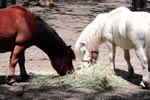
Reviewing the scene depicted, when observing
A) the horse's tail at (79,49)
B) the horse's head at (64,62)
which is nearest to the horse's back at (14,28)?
the horse's head at (64,62)

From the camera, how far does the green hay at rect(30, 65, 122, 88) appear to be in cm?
543

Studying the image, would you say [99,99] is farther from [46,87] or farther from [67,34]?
[67,34]

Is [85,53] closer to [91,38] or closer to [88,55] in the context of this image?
[88,55]

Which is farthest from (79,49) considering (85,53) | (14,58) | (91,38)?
(14,58)

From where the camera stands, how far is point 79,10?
55.4 feet

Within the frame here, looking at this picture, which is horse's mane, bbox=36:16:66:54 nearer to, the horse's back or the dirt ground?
the horse's back

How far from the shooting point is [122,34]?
554 centimetres

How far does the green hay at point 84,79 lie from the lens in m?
5.43

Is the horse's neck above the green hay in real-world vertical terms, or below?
above

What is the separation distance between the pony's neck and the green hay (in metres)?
0.47

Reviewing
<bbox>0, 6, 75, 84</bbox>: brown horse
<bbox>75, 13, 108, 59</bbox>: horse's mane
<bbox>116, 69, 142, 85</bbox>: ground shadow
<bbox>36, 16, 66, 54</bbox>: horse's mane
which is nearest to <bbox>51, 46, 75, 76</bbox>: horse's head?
<bbox>0, 6, 75, 84</bbox>: brown horse

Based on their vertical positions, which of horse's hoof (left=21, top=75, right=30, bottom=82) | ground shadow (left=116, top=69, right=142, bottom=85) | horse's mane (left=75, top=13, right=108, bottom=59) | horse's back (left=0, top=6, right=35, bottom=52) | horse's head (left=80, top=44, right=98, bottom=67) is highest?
horse's back (left=0, top=6, right=35, bottom=52)

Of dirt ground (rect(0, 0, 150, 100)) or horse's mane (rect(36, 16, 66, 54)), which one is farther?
horse's mane (rect(36, 16, 66, 54))

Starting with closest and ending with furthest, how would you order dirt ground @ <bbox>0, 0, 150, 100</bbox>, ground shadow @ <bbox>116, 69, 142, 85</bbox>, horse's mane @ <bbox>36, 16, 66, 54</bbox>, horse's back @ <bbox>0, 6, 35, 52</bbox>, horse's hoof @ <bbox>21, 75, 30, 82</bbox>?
dirt ground @ <bbox>0, 0, 150, 100</bbox>
horse's back @ <bbox>0, 6, 35, 52</bbox>
horse's mane @ <bbox>36, 16, 66, 54</bbox>
horse's hoof @ <bbox>21, 75, 30, 82</bbox>
ground shadow @ <bbox>116, 69, 142, 85</bbox>
